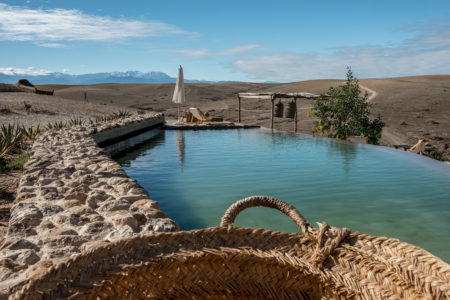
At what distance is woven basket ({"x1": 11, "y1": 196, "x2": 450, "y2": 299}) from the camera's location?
1.89 m

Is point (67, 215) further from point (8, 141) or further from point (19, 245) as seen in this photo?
point (8, 141)

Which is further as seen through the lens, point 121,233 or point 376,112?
point 376,112

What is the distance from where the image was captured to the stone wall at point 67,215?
2562mm

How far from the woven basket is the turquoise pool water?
3.02m

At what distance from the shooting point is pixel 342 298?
82.5 inches

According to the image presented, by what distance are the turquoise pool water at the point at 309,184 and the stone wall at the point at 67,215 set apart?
1.45 metres

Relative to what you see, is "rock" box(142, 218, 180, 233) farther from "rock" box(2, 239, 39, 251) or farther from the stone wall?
"rock" box(2, 239, 39, 251)

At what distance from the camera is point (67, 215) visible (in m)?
3.46

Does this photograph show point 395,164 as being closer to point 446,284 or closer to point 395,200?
point 395,200

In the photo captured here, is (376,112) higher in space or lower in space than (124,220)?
higher

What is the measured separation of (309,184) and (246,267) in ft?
18.2

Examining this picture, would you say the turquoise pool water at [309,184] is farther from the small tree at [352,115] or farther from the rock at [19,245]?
the rock at [19,245]

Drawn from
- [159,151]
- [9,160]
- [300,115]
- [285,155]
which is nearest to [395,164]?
[285,155]

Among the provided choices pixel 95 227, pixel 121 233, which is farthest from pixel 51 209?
pixel 121 233
